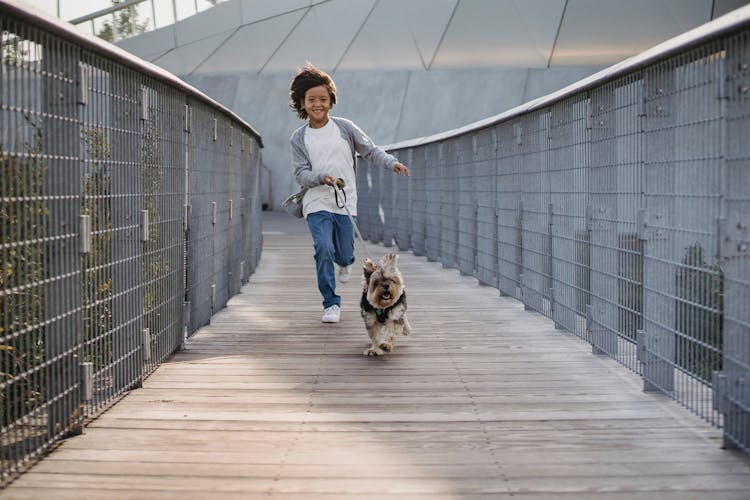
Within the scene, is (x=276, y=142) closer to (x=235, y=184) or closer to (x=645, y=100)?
(x=235, y=184)

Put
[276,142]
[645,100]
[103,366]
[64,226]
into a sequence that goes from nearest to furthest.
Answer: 1. [64,226]
2. [103,366]
3. [645,100]
4. [276,142]

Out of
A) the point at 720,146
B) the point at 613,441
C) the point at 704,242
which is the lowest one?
the point at 613,441

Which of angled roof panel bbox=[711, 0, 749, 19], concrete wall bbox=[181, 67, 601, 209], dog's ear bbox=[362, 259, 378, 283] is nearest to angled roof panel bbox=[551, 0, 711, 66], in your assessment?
angled roof panel bbox=[711, 0, 749, 19]

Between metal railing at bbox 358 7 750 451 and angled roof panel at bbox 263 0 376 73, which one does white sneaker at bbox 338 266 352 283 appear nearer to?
metal railing at bbox 358 7 750 451

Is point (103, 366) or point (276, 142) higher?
point (276, 142)

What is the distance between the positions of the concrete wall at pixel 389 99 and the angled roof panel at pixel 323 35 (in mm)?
592

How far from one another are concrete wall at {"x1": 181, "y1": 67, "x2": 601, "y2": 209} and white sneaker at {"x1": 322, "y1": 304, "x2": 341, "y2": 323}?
21.9 m

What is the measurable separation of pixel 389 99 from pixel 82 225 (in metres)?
26.8

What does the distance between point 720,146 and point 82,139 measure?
2.70m

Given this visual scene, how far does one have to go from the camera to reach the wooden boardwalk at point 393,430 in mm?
3594

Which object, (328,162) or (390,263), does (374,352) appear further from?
(328,162)

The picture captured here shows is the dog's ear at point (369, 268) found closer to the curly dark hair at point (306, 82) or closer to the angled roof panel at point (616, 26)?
the curly dark hair at point (306, 82)

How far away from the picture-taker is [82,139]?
431 centimetres

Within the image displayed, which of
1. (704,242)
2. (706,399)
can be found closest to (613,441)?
(706,399)
